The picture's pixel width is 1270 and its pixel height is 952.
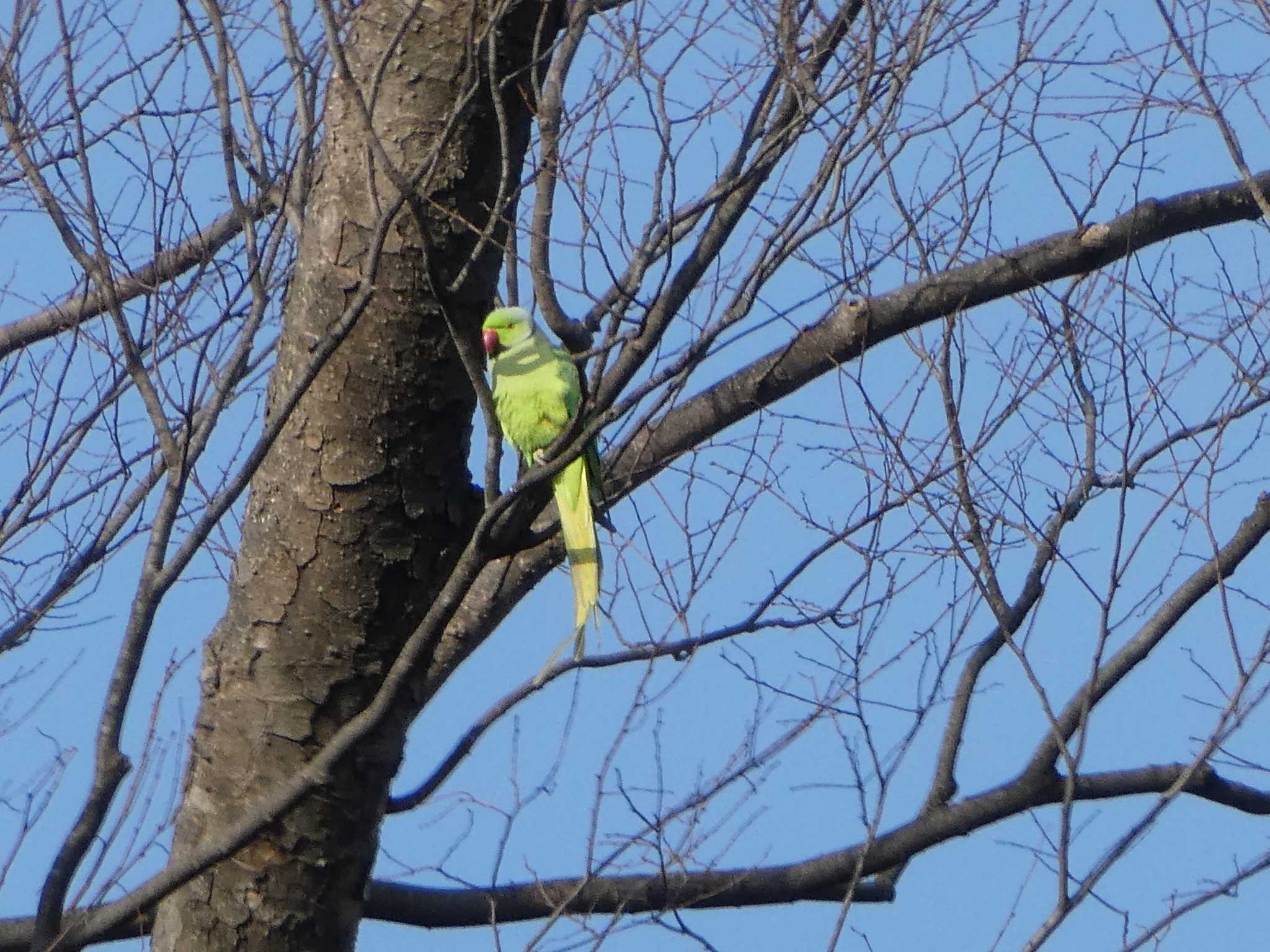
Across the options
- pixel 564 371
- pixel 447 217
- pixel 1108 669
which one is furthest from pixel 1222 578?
pixel 447 217

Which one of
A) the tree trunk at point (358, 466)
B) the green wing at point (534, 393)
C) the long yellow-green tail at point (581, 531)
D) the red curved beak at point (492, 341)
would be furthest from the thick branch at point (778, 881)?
the red curved beak at point (492, 341)

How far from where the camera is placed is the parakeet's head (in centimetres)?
352

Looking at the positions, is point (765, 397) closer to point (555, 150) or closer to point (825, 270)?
point (825, 270)

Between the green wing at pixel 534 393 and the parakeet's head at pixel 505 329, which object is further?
the green wing at pixel 534 393

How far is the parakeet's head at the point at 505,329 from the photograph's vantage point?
3.52 m

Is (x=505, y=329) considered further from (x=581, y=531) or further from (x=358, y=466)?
(x=358, y=466)

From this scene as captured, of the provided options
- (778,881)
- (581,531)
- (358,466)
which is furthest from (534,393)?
(778,881)

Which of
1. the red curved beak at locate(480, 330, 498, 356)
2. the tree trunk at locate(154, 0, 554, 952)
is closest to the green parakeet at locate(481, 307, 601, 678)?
the red curved beak at locate(480, 330, 498, 356)

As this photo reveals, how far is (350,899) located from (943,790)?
5.66ft

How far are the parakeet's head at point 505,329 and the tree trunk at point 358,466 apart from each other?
0.90 metres

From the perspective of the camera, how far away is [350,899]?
2.58m

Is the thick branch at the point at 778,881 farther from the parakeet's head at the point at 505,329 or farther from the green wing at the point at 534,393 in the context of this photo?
the parakeet's head at the point at 505,329

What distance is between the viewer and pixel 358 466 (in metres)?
2.56

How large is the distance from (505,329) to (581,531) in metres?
0.66
